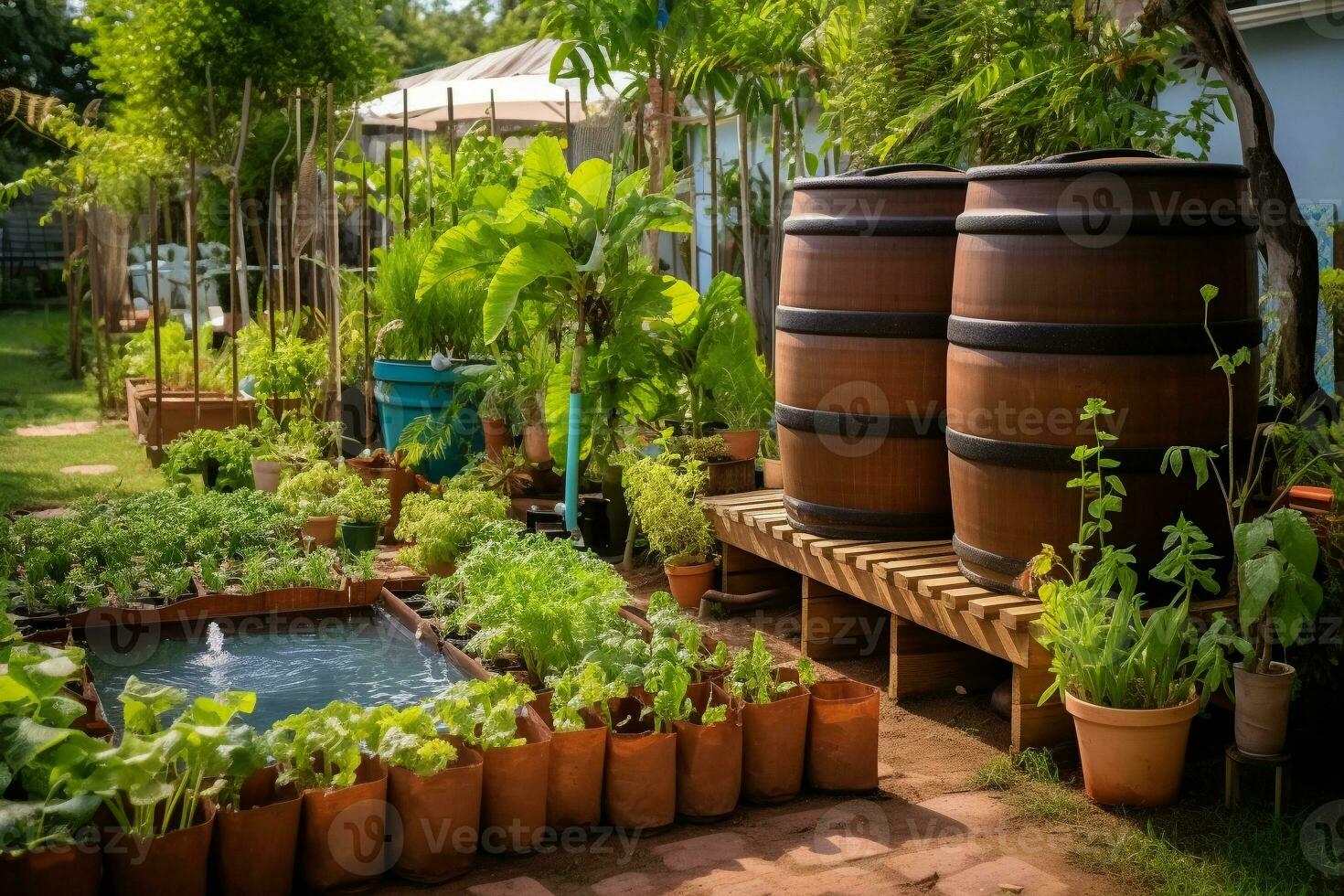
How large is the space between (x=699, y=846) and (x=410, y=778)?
0.74m

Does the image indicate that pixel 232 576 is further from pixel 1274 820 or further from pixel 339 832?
pixel 1274 820

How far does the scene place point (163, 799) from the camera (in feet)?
9.62

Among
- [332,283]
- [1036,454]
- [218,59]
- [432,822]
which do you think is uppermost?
[218,59]

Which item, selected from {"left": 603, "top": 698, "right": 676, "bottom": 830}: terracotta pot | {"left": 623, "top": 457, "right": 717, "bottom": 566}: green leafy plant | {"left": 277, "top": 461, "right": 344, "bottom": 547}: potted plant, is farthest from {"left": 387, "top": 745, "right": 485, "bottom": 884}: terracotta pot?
{"left": 277, "top": 461, "right": 344, "bottom": 547}: potted plant

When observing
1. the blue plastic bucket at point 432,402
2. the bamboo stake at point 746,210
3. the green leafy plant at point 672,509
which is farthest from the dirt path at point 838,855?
the blue plastic bucket at point 432,402

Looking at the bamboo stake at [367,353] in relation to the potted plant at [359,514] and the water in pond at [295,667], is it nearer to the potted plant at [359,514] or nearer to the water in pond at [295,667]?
the potted plant at [359,514]

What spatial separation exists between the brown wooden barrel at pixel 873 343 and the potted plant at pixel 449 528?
139cm

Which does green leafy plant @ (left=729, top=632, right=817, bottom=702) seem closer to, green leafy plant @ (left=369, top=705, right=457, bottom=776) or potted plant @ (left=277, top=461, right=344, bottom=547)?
green leafy plant @ (left=369, top=705, right=457, bottom=776)

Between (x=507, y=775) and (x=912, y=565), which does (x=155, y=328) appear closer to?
(x=912, y=565)

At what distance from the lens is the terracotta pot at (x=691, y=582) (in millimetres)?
5688

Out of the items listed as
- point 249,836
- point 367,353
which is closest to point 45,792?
point 249,836

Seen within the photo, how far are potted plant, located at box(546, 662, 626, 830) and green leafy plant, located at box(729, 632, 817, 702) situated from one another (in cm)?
40

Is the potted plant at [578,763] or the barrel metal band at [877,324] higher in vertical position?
the barrel metal band at [877,324]

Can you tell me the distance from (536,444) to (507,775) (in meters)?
3.79
